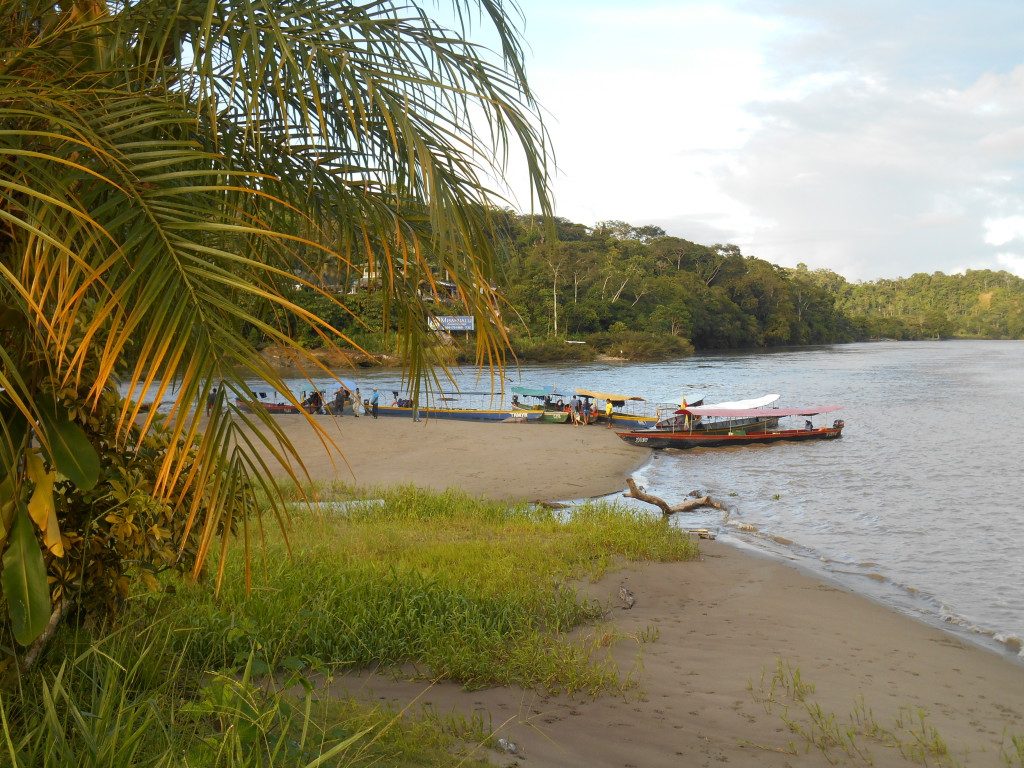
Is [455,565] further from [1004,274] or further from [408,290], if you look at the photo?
[1004,274]

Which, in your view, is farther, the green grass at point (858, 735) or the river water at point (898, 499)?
the river water at point (898, 499)

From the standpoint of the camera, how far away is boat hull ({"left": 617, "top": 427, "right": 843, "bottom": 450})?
71.9 ft

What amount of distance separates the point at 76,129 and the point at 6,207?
898 mm

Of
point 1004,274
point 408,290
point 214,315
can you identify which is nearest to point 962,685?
point 408,290

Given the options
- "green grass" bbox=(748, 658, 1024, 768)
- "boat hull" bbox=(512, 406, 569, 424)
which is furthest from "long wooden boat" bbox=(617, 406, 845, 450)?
"green grass" bbox=(748, 658, 1024, 768)

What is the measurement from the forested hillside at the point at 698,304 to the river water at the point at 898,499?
8.99 metres

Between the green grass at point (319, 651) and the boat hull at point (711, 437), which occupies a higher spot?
the green grass at point (319, 651)

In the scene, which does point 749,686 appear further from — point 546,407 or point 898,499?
point 546,407

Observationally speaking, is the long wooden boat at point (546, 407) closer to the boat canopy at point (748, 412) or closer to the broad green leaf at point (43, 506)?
the boat canopy at point (748, 412)

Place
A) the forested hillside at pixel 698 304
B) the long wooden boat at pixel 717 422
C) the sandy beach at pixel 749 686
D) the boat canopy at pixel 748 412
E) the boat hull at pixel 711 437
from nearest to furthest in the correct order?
the sandy beach at pixel 749 686
the boat hull at pixel 711 437
the long wooden boat at pixel 717 422
the boat canopy at pixel 748 412
the forested hillside at pixel 698 304

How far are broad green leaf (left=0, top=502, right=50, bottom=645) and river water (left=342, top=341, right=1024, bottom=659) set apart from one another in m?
1.67

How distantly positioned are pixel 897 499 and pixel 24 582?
1553 cm

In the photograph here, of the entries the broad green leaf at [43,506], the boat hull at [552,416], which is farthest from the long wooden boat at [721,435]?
the broad green leaf at [43,506]

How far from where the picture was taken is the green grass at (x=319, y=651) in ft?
8.02
